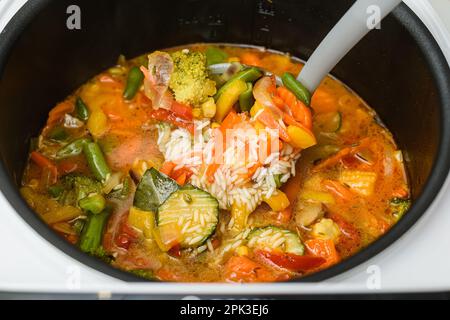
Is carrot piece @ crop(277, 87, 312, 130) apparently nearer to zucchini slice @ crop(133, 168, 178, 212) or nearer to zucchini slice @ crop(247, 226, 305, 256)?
zucchini slice @ crop(247, 226, 305, 256)

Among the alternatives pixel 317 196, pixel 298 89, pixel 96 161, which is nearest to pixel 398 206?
pixel 317 196

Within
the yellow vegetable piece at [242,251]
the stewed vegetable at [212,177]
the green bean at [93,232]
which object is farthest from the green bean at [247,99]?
the green bean at [93,232]

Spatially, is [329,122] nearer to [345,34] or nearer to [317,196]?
[317,196]

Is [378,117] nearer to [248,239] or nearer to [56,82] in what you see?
[248,239]

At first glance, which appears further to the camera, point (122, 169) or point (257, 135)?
point (122, 169)
